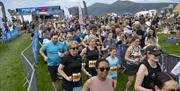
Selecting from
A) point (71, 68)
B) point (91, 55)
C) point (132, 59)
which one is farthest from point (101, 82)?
point (132, 59)

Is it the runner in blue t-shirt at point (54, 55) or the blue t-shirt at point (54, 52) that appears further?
the blue t-shirt at point (54, 52)

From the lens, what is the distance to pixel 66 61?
26.2 ft

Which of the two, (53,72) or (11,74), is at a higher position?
(53,72)

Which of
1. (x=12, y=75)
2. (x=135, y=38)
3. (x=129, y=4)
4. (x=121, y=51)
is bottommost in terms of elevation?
(x=129, y=4)

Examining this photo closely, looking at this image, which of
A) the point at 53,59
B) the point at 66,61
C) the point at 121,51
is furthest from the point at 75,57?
the point at 121,51

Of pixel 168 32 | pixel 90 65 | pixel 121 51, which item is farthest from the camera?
Answer: pixel 168 32

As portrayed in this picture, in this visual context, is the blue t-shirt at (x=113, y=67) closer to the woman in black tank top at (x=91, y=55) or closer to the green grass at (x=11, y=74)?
A: the woman in black tank top at (x=91, y=55)

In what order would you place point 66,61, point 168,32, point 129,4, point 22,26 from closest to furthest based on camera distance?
point 66,61
point 168,32
point 22,26
point 129,4

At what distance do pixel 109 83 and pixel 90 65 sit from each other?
14.8 ft

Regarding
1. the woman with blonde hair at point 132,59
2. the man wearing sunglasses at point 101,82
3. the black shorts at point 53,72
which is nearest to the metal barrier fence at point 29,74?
the black shorts at point 53,72

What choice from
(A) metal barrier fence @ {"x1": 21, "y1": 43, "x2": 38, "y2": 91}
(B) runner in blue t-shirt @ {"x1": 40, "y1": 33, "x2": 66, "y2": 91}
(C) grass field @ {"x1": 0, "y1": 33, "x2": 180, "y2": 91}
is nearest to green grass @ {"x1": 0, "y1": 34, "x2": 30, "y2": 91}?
(C) grass field @ {"x1": 0, "y1": 33, "x2": 180, "y2": 91}

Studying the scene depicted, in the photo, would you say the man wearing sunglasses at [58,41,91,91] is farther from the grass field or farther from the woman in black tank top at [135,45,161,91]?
the grass field

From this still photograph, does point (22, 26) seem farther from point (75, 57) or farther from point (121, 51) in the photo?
point (75, 57)

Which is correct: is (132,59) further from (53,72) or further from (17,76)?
(17,76)
